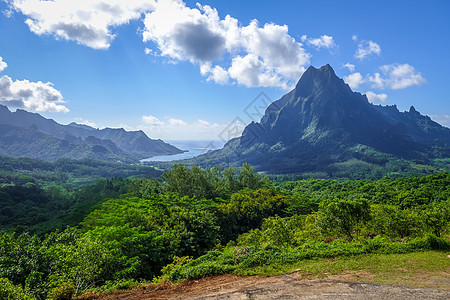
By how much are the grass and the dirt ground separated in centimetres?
13

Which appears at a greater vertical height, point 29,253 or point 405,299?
point 405,299

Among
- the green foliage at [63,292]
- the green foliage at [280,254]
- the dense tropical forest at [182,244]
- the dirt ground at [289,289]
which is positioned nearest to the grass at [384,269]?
the dirt ground at [289,289]

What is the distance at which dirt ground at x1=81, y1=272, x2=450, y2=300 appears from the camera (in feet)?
30.9

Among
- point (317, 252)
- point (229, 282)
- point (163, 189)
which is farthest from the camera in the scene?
point (163, 189)

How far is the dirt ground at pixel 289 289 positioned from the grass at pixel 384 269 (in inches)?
5.1

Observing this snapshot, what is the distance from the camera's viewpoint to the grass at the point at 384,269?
34.8 ft

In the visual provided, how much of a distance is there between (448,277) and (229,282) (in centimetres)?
1083

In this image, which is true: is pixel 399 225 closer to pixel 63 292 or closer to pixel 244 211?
pixel 63 292

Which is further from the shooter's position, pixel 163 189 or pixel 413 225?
pixel 163 189

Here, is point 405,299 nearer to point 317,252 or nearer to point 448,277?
point 448,277

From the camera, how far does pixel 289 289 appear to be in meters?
10.3

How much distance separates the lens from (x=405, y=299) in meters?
8.91

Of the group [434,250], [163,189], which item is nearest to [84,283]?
[434,250]

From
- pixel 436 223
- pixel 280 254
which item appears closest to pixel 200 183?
pixel 280 254
